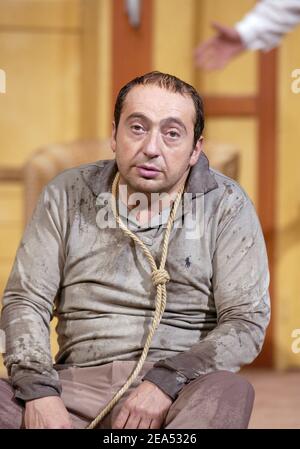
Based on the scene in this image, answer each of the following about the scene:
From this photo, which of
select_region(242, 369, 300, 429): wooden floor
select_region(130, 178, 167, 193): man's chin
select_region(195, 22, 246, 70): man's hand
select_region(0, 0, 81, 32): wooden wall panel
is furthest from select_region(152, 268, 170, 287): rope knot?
select_region(0, 0, 81, 32): wooden wall panel

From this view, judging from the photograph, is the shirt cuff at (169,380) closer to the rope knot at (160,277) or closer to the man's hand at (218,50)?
the rope knot at (160,277)

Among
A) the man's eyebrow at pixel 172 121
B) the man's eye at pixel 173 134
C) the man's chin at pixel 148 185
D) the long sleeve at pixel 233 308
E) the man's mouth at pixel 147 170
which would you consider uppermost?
the man's eyebrow at pixel 172 121

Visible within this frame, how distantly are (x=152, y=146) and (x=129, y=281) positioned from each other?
0.72ft

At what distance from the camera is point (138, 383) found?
1519 millimetres

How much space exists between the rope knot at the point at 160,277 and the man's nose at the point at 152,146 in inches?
7.1

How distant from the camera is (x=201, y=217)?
1.55 meters

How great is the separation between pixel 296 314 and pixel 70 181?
1802mm

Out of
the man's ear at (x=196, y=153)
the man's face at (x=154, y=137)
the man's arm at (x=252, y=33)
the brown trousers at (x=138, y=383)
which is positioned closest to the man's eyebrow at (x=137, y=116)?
the man's face at (x=154, y=137)

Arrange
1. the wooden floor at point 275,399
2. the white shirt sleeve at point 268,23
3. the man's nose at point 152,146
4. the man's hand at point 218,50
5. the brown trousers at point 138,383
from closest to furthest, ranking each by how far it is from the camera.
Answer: the brown trousers at point 138,383 < the man's nose at point 152,146 < the wooden floor at point 275,399 < the white shirt sleeve at point 268,23 < the man's hand at point 218,50

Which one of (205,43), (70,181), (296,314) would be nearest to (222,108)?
(205,43)

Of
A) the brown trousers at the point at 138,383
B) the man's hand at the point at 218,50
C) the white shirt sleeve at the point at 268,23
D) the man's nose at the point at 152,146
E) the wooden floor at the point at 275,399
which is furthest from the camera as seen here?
the man's hand at the point at 218,50

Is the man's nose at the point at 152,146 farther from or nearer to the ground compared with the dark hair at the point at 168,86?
nearer to the ground

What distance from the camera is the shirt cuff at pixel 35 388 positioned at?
141 cm
